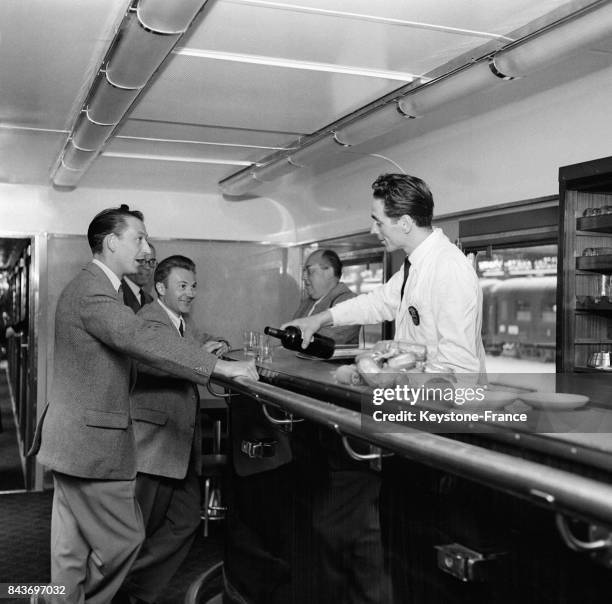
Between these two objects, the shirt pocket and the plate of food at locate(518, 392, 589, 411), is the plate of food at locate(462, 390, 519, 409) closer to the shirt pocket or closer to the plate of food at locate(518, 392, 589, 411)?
the plate of food at locate(518, 392, 589, 411)

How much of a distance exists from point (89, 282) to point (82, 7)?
1078 mm

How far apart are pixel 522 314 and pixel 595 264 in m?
4.03

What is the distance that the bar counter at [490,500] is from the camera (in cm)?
131

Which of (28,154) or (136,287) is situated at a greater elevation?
(28,154)

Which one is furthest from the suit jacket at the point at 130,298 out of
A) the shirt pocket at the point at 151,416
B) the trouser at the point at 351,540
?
the trouser at the point at 351,540

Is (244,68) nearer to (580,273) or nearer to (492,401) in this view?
(580,273)

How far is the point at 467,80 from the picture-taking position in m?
3.52

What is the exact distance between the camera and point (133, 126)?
5.07 meters

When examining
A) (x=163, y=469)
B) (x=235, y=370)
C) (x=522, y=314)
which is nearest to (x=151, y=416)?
(x=163, y=469)

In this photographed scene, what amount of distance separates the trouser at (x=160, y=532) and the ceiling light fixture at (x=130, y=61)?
1861 millimetres

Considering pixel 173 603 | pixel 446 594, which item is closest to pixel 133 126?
pixel 173 603

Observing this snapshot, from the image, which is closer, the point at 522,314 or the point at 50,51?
the point at 50,51

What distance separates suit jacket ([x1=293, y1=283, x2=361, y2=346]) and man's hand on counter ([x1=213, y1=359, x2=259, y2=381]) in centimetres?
257

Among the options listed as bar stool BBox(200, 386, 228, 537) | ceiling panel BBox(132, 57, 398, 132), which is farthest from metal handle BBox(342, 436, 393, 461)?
bar stool BBox(200, 386, 228, 537)
